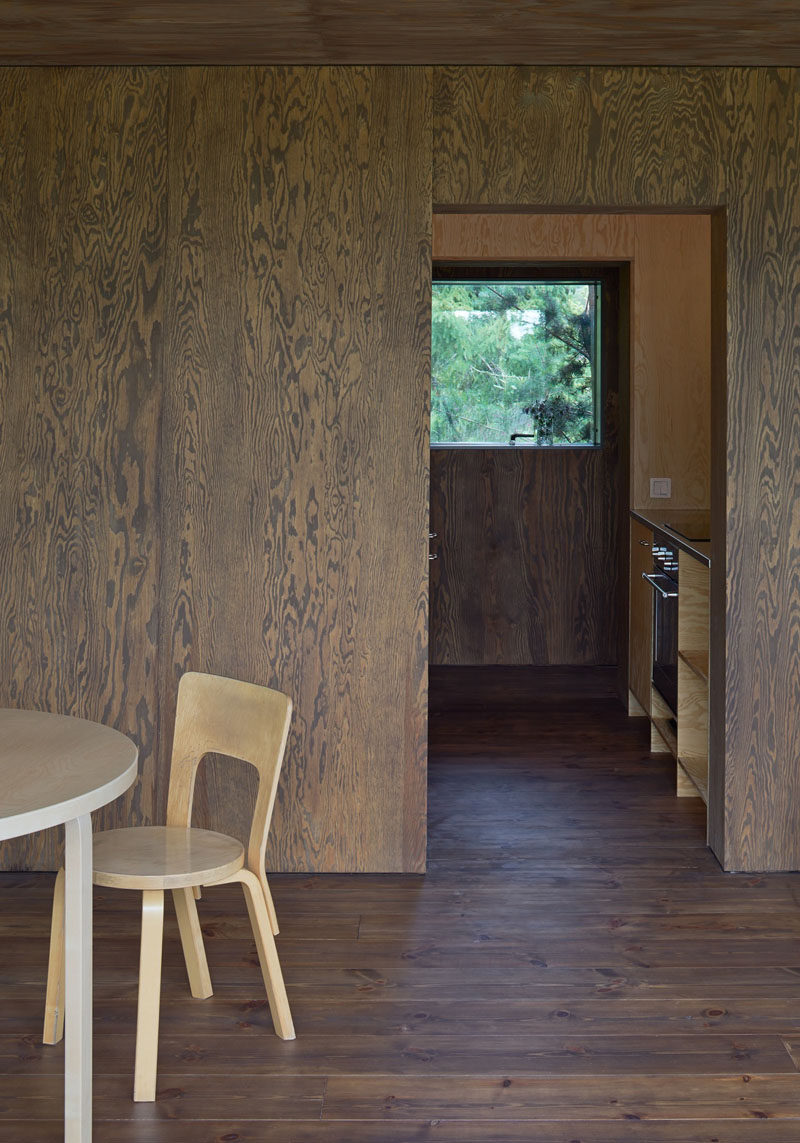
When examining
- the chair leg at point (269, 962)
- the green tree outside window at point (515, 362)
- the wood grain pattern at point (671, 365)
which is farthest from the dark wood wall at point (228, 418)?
the green tree outside window at point (515, 362)

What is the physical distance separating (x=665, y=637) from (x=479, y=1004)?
2.39 meters

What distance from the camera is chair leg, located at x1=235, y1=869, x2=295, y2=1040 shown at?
2645 millimetres

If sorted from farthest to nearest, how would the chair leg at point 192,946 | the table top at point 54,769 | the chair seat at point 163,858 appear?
the chair leg at point 192,946
the chair seat at point 163,858
the table top at point 54,769

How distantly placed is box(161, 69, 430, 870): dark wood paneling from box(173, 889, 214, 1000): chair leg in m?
0.88

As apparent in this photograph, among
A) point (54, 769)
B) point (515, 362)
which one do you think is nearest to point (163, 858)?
point (54, 769)

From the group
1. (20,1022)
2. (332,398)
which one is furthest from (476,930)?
(332,398)

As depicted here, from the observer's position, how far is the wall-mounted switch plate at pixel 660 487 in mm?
5832

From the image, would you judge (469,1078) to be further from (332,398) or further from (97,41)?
(97,41)

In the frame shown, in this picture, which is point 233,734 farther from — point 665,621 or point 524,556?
point 524,556

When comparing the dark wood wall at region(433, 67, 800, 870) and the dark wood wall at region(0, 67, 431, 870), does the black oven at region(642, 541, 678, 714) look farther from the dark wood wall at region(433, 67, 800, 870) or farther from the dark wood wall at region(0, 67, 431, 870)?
the dark wood wall at region(0, 67, 431, 870)

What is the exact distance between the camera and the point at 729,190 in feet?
11.8

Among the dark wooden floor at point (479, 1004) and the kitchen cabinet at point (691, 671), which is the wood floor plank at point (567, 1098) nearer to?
the dark wooden floor at point (479, 1004)

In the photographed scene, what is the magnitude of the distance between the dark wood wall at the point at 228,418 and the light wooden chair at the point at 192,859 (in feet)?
2.83

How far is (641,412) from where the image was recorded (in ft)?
19.1
